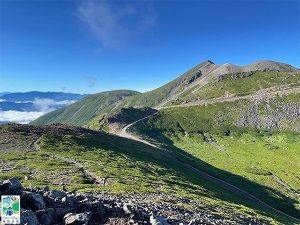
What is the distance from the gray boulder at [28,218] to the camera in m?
23.4

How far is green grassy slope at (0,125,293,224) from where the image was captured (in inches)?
2603

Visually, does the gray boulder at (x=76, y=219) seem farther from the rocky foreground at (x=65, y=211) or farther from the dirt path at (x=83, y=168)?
the dirt path at (x=83, y=168)

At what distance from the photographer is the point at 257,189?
13475 centimetres

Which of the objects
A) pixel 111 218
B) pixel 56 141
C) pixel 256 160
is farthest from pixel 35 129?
pixel 256 160

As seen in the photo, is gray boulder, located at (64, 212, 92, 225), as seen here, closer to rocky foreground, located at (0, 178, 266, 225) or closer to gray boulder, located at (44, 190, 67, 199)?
Result: rocky foreground, located at (0, 178, 266, 225)

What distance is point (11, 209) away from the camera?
21.0 m

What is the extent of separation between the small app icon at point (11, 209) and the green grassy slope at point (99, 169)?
3527cm

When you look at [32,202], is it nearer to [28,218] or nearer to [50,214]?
[50,214]

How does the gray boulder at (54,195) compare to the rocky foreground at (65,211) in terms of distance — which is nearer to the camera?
the rocky foreground at (65,211)

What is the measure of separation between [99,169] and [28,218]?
61.3 metres

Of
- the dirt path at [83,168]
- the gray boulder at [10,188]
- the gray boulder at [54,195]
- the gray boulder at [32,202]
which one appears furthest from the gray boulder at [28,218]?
the dirt path at [83,168]

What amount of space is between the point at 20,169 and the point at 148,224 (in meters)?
57.6

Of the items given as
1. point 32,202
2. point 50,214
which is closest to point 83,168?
point 32,202

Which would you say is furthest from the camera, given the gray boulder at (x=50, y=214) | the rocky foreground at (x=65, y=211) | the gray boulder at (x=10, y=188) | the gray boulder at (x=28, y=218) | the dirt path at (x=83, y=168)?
the dirt path at (x=83, y=168)
